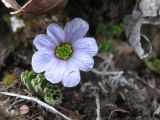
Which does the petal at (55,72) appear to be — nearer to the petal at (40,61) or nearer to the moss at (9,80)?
the petal at (40,61)

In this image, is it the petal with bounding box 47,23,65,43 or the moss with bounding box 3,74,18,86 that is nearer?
the petal with bounding box 47,23,65,43

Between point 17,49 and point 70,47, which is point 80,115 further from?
point 17,49

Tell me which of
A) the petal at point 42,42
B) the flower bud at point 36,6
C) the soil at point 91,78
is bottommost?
the soil at point 91,78

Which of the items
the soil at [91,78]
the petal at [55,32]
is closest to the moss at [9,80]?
the soil at [91,78]

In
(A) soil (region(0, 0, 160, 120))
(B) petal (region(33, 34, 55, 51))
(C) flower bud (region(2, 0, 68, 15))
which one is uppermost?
(C) flower bud (region(2, 0, 68, 15))

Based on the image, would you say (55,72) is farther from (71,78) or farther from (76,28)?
(76,28)

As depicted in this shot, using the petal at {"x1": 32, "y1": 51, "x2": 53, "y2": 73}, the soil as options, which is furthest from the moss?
the petal at {"x1": 32, "y1": 51, "x2": 53, "y2": 73}

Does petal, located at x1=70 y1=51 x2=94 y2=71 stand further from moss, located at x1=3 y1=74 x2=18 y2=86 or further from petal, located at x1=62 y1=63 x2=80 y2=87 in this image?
moss, located at x1=3 y1=74 x2=18 y2=86
